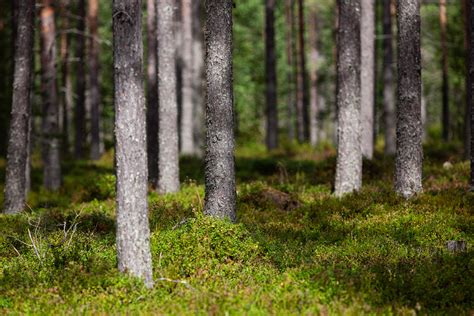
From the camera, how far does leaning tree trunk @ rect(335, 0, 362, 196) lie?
43.8ft

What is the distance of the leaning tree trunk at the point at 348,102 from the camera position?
13359 mm

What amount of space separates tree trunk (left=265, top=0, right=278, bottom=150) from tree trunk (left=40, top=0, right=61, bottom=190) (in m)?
9.93

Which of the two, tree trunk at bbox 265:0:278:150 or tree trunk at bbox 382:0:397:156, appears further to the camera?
tree trunk at bbox 265:0:278:150

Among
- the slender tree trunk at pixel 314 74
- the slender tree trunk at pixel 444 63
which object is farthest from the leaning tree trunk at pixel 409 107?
the slender tree trunk at pixel 314 74

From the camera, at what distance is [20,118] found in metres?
13.8

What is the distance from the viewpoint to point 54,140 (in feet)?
61.7

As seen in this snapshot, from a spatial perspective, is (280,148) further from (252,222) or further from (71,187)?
(252,222)

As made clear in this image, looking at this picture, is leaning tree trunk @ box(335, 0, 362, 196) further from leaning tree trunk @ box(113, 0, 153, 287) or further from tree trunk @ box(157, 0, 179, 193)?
leaning tree trunk @ box(113, 0, 153, 287)

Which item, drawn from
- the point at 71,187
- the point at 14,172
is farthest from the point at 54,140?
the point at 14,172

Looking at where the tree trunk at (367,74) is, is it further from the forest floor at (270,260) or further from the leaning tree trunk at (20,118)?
the leaning tree trunk at (20,118)

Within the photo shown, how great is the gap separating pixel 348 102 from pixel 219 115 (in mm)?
4568

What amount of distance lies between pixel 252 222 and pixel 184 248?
2542mm

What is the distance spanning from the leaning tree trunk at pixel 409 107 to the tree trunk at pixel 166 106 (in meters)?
5.95

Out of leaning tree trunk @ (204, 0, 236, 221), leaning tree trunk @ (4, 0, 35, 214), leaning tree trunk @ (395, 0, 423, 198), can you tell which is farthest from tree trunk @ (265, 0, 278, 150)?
leaning tree trunk @ (204, 0, 236, 221)
